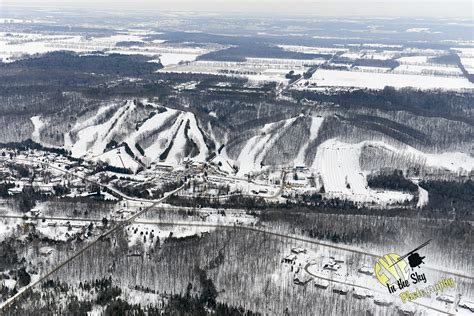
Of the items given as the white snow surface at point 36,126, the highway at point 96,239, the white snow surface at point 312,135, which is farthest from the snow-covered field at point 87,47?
the highway at point 96,239

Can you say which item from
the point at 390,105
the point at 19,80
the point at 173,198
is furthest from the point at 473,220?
the point at 19,80

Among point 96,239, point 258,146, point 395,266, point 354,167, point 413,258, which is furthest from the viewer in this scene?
point 258,146

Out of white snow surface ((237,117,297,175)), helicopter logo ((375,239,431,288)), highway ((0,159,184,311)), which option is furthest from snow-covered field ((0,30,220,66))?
helicopter logo ((375,239,431,288))

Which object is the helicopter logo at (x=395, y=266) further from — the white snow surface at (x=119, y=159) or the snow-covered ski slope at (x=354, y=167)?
the white snow surface at (x=119, y=159)

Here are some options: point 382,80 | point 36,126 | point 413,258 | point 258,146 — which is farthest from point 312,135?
point 382,80

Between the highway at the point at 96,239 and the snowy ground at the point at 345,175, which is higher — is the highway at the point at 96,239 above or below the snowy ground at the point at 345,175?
below

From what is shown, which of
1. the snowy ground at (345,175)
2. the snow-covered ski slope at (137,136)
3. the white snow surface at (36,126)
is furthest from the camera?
the white snow surface at (36,126)

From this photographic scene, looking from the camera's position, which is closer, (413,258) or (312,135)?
(413,258)

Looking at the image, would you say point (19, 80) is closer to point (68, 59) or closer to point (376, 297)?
point (68, 59)

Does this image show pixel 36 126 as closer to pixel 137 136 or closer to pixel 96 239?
pixel 137 136

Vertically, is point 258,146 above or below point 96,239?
above

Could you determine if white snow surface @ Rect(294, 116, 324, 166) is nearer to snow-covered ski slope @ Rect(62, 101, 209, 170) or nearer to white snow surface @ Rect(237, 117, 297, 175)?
white snow surface @ Rect(237, 117, 297, 175)
